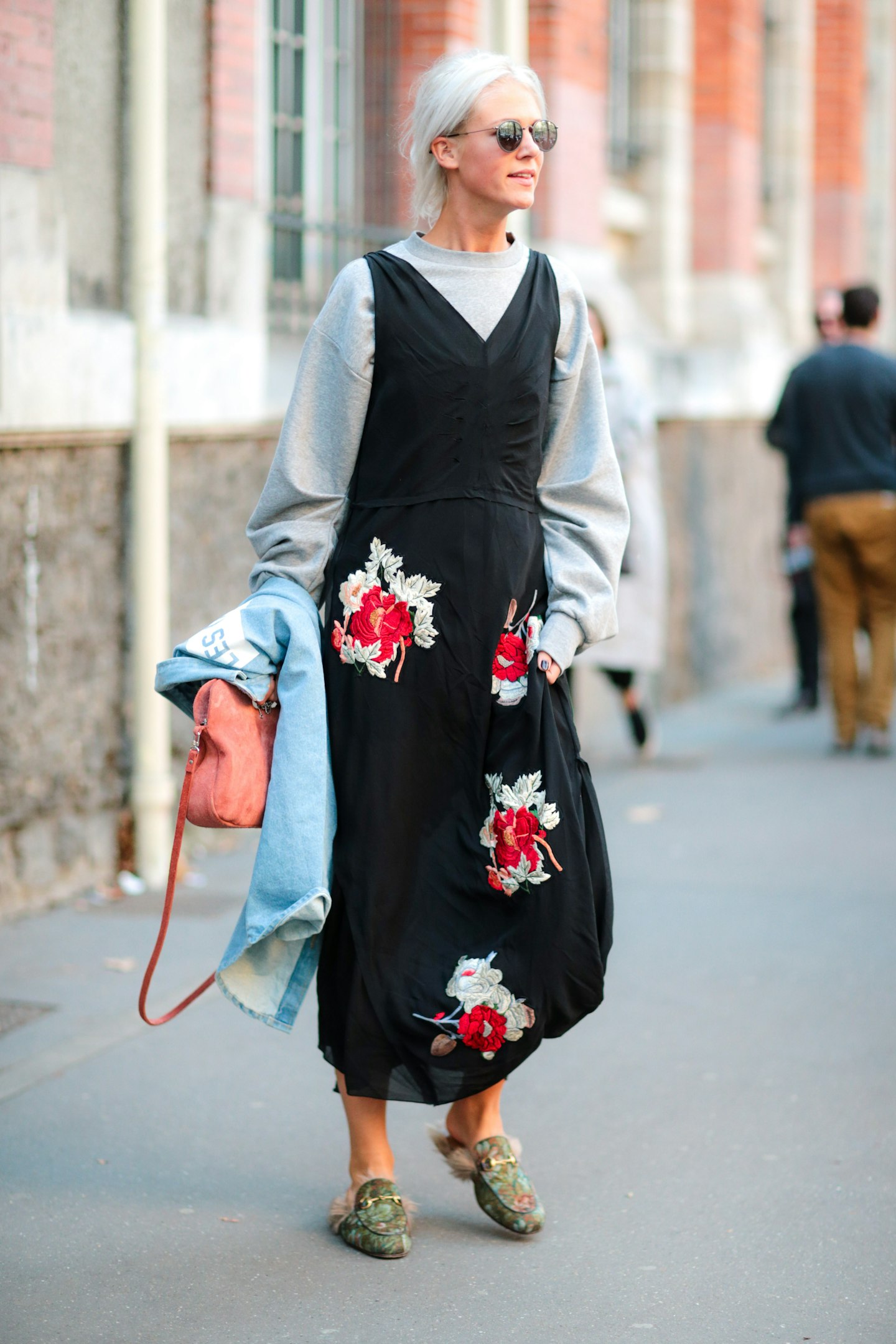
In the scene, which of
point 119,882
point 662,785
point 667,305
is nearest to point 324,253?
point 662,785

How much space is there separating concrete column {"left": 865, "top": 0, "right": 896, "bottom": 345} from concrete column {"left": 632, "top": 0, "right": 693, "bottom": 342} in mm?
5206

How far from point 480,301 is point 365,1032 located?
52.6 inches

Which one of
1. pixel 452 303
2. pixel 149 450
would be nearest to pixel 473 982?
pixel 452 303

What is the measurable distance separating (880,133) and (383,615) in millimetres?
14566

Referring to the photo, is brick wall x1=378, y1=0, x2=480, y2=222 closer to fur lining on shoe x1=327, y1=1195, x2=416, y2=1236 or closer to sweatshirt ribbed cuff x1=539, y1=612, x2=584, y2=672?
sweatshirt ribbed cuff x1=539, y1=612, x2=584, y2=672

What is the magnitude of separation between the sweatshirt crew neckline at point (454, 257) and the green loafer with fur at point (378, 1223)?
1.70 m

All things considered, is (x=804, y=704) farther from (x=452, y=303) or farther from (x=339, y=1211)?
(x=452, y=303)

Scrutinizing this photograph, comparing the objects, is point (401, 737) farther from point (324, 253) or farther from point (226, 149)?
point (324, 253)

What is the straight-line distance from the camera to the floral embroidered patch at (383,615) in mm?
3184

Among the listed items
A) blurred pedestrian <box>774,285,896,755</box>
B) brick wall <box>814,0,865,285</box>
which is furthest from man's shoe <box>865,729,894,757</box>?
brick wall <box>814,0,865,285</box>

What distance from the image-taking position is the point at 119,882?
231 inches

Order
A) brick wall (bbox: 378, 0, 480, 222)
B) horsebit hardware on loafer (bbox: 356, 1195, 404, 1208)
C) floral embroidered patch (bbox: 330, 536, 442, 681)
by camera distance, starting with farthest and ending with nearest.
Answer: brick wall (bbox: 378, 0, 480, 222), horsebit hardware on loafer (bbox: 356, 1195, 404, 1208), floral embroidered patch (bbox: 330, 536, 442, 681)

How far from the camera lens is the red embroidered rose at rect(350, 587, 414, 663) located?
319cm

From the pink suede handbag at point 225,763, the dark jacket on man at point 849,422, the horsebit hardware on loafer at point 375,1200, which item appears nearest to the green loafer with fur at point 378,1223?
the horsebit hardware on loafer at point 375,1200
